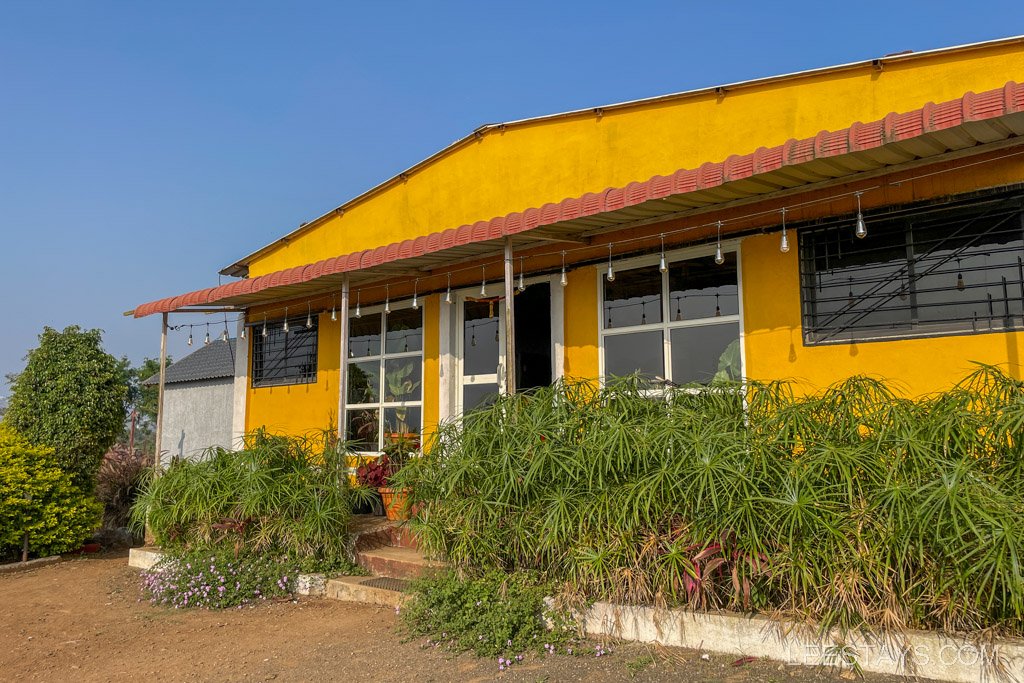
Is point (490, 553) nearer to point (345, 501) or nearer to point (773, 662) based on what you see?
point (773, 662)

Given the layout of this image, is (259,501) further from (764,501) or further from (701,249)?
(764,501)

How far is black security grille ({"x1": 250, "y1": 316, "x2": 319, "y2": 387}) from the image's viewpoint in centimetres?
1084

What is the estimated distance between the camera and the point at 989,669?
3672 millimetres

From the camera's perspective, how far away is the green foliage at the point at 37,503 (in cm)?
944

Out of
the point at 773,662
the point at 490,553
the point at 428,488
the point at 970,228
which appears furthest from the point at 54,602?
the point at 970,228

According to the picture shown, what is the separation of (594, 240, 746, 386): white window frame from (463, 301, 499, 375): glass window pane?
154 centimetres

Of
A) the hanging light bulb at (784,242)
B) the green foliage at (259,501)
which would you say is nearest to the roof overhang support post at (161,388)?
the green foliage at (259,501)

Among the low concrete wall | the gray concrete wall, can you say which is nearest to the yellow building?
the low concrete wall

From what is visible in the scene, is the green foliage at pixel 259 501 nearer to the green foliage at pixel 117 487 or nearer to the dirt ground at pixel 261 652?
the dirt ground at pixel 261 652

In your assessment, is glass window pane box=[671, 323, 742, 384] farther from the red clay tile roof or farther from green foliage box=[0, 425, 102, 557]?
green foliage box=[0, 425, 102, 557]

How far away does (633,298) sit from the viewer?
7.45 m

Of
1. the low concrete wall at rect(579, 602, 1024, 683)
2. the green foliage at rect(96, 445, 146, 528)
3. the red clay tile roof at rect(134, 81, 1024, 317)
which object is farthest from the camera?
the green foliage at rect(96, 445, 146, 528)

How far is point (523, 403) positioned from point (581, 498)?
4.19 feet

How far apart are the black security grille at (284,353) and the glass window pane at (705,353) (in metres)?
5.58
